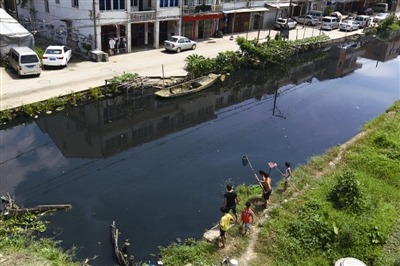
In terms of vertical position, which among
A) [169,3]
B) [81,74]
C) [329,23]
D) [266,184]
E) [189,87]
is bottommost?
[189,87]

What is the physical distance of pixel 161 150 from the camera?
66.0 ft

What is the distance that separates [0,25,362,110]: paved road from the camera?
23.6m

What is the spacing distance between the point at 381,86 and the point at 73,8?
29.3 metres

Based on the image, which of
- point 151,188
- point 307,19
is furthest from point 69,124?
point 307,19

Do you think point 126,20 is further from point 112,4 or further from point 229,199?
point 229,199

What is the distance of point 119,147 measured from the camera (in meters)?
20.4

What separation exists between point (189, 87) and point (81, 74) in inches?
334

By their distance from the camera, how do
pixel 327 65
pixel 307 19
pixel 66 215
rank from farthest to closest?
1. pixel 307 19
2. pixel 327 65
3. pixel 66 215

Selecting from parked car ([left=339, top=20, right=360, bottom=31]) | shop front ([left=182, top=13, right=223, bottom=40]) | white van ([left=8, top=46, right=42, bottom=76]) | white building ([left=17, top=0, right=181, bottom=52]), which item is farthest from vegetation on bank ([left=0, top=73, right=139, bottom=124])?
parked car ([left=339, top=20, right=360, bottom=31])

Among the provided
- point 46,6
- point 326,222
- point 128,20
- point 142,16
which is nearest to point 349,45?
point 142,16

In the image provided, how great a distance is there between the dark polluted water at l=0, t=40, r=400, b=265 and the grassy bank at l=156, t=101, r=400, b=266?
1.67 meters

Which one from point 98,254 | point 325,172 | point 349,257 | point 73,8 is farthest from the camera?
point 73,8

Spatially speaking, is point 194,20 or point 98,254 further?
point 194,20

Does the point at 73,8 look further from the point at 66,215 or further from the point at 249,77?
the point at 66,215
